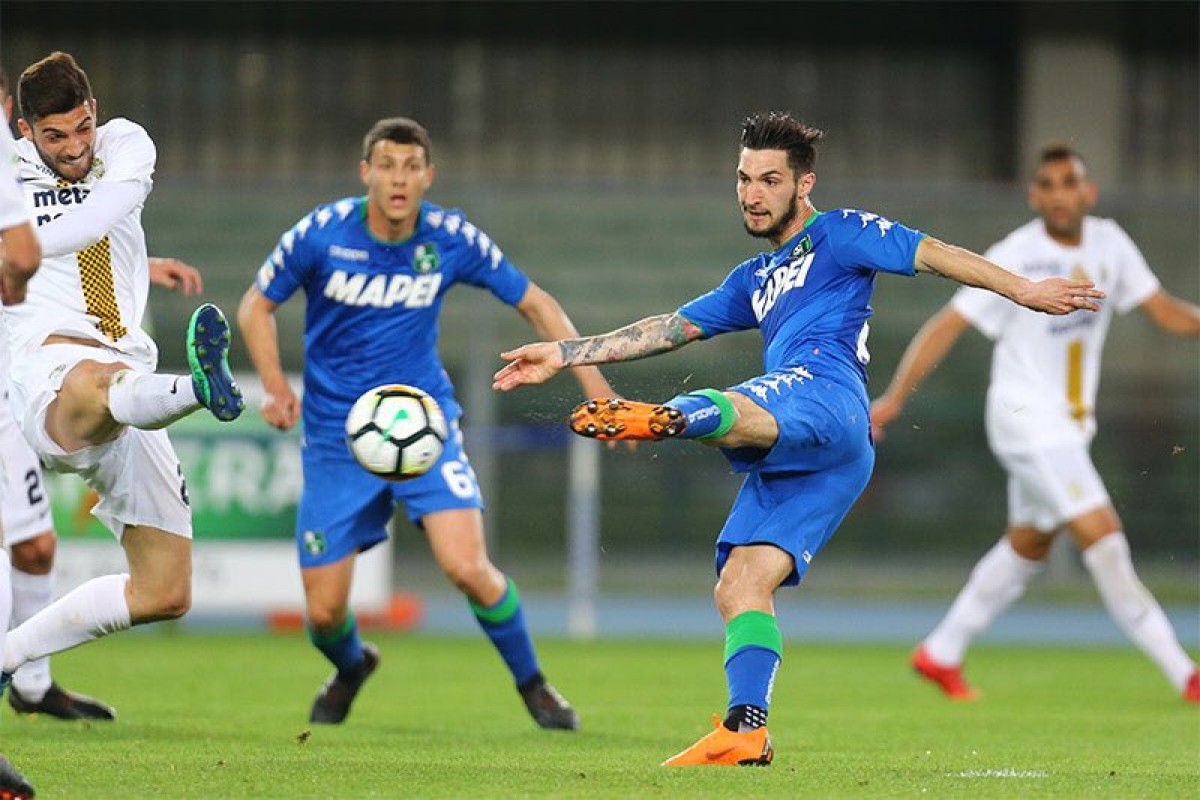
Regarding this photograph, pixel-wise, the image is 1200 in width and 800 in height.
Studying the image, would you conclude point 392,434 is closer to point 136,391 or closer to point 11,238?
point 136,391

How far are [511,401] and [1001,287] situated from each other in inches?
503

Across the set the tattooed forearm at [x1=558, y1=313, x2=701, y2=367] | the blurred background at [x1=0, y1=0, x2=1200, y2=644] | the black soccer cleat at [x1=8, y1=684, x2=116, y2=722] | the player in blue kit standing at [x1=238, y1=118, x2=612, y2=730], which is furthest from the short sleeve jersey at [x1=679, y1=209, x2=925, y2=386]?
the blurred background at [x1=0, y1=0, x2=1200, y2=644]

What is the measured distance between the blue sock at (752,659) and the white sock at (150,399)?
1.84 metres

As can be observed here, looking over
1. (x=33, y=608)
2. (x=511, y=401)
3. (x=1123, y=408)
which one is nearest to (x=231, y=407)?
(x=33, y=608)

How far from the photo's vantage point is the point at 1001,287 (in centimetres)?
585

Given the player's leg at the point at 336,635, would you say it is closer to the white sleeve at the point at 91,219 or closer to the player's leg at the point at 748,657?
the white sleeve at the point at 91,219

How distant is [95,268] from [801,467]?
8.26 ft

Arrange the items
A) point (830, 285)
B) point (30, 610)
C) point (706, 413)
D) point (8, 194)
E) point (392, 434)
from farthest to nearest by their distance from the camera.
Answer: point (30, 610) < point (392, 434) < point (830, 285) < point (706, 413) < point (8, 194)

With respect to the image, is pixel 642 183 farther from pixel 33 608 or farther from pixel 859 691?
pixel 33 608

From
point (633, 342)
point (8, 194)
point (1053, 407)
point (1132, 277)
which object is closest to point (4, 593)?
point (8, 194)

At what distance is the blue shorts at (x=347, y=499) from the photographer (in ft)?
25.5

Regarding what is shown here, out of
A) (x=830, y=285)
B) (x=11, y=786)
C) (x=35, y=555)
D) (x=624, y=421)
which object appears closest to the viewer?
(x=11, y=786)

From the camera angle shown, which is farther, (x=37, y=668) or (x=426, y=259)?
(x=426, y=259)

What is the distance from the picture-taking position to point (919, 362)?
9109mm
